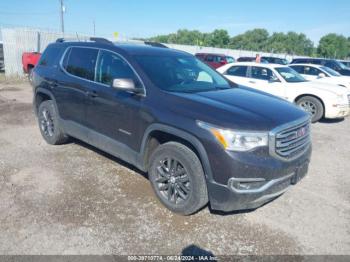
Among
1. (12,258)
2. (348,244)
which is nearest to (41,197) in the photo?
(12,258)

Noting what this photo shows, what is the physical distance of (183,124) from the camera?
3039 mm

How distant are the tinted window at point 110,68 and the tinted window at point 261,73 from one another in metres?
6.01

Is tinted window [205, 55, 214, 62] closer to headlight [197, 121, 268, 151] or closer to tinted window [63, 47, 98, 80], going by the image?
tinted window [63, 47, 98, 80]

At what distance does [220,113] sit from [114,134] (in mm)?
1603

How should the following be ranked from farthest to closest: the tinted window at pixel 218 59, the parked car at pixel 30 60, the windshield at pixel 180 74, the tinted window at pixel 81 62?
1. the tinted window at pixel 218 59
2. the parked car at pixel 30 60
3. the tinted window at pixel 81 62
4. the windshield at pixel 180 74

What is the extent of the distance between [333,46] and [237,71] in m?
→ 87.6

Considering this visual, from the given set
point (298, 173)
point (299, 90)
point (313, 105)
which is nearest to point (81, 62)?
point (298, 173)

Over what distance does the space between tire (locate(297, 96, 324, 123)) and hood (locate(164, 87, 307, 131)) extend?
519cm

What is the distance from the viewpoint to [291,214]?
3506 millimetres

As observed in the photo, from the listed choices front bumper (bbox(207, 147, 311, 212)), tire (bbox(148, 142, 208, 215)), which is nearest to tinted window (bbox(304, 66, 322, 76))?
front bumper (bbox(207, 147, 311, 212))

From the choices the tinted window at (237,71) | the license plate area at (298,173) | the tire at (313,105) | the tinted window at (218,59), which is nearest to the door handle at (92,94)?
the license plate area at (298,173)

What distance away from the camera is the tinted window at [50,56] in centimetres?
503

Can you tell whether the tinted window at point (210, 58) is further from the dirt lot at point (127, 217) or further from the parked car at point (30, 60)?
the dirt lot at point (127, 217)

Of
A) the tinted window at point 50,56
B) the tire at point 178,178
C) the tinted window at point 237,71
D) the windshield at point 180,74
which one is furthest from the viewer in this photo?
the tinted window at point 237,71
